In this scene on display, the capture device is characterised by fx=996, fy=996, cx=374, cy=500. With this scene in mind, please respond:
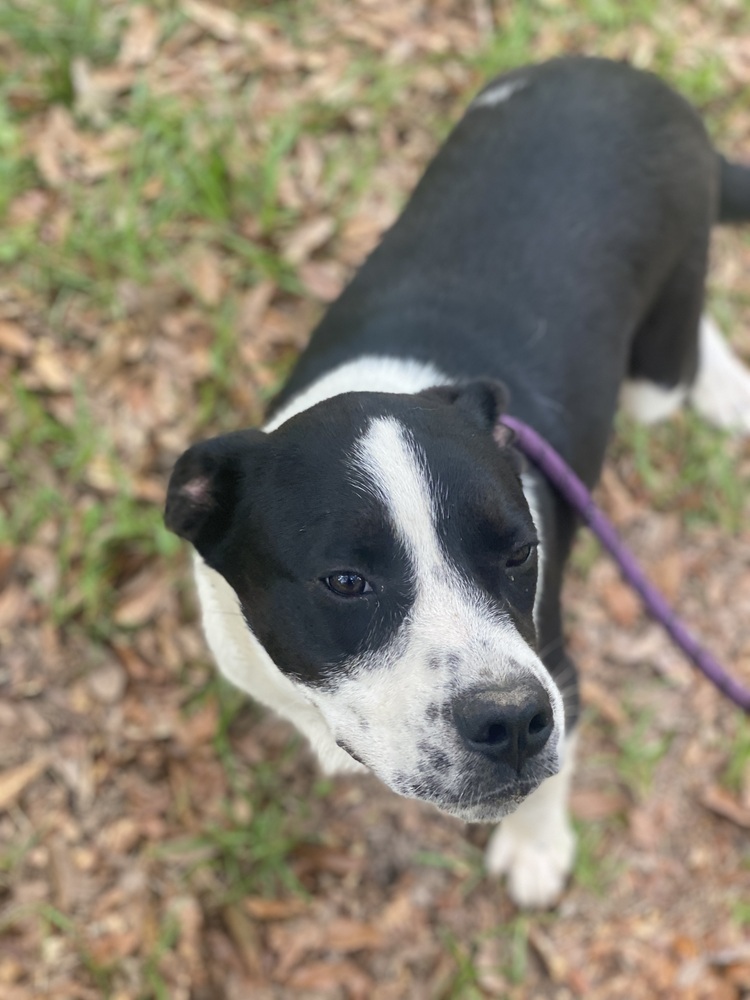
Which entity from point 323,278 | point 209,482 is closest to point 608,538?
point 209,482

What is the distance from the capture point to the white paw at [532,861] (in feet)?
12.8

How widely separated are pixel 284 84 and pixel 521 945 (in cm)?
434

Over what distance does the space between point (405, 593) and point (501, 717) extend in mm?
365

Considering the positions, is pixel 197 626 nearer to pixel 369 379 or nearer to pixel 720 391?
pixel 369 379

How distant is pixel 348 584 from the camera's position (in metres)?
2.38

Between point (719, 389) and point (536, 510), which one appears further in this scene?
point (719, 389)

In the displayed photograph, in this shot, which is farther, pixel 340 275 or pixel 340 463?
pixel 340 275

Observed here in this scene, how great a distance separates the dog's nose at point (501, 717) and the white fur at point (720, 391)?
10.2ft

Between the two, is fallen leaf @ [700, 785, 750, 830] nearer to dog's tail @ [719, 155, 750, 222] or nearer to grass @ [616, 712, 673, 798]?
grass @ [616, 712, 673, 798]

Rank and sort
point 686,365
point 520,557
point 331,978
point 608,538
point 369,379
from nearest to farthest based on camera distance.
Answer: point 520,557 < point 369,379 < point 608,538 < point 331,978 < point 686,365

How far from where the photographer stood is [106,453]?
4.27m

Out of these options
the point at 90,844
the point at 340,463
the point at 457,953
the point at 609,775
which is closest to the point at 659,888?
the point at 609,775

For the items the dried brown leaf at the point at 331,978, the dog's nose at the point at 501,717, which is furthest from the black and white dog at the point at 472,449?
the dried brown leaf at the point at 331,978

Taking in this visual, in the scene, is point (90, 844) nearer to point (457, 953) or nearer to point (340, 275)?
point (457, 953)
